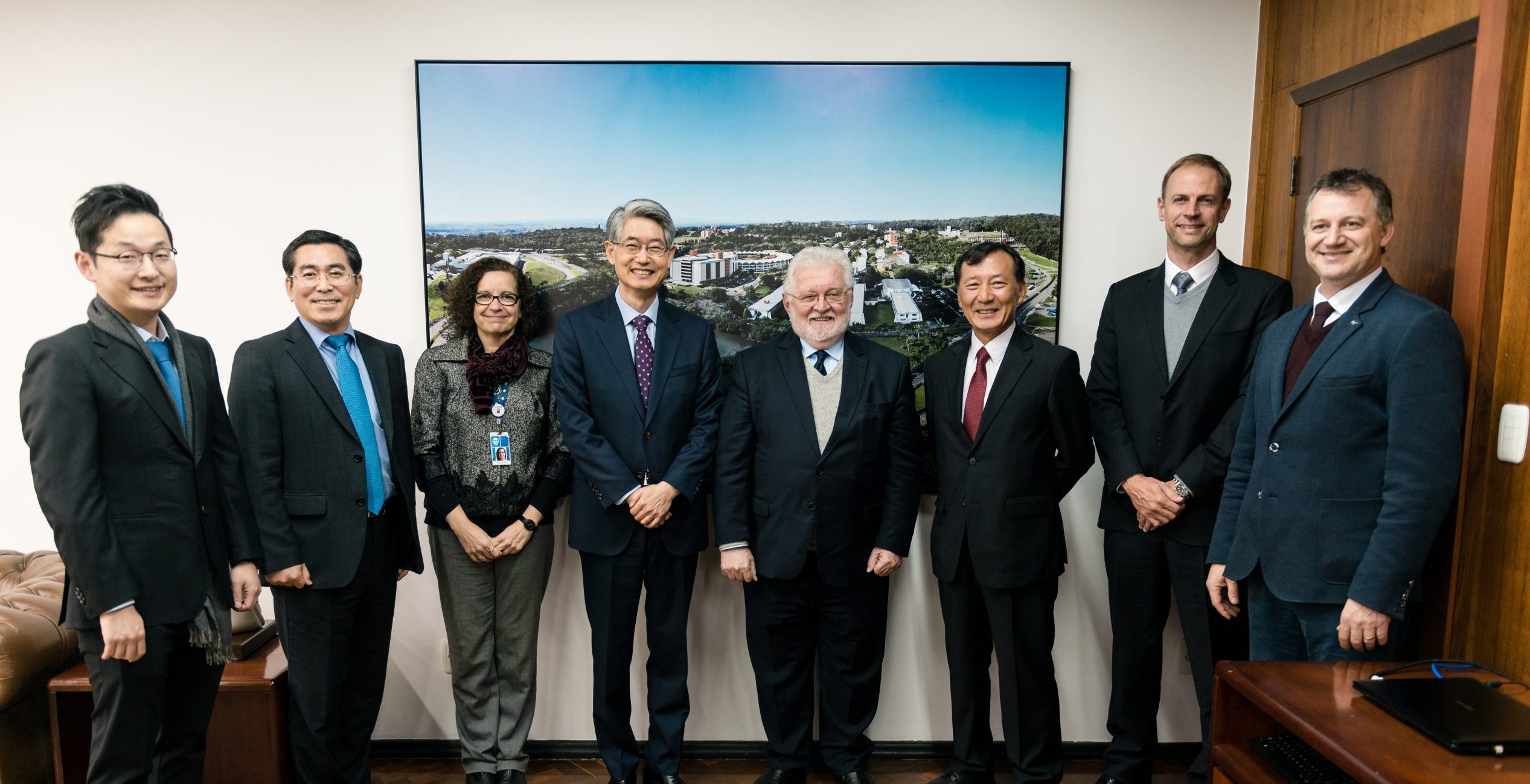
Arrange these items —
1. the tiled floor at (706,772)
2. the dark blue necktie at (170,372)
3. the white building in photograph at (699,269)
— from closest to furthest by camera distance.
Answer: the dark blue necktie at (170,372)
the tiled floor at (706,772)
the white building in photograph at (699,269)

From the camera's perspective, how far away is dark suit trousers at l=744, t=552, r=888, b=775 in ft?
8.70

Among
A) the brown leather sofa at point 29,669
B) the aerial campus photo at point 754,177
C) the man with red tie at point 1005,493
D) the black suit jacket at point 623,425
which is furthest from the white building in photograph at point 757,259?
the brown leather sofa at point 29,669

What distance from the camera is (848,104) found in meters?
2.94

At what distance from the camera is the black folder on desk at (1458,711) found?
1396mm

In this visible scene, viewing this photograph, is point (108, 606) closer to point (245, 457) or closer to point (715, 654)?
point (245, 457)

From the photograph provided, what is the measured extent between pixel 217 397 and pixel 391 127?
4.19 feet

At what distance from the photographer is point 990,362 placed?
2596 mm

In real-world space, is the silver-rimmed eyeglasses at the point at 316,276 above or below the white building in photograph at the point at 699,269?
below

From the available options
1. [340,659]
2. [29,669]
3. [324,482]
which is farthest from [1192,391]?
[29,669]

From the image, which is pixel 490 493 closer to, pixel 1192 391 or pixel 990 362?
pixel 990 362

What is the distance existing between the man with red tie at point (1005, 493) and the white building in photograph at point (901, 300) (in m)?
0.34

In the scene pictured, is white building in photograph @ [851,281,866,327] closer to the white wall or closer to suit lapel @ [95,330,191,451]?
the white wall

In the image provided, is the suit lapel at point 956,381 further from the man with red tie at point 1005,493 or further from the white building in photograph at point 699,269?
the white building in photograph at point 699,269

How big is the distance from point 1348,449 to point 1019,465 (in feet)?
2.78
